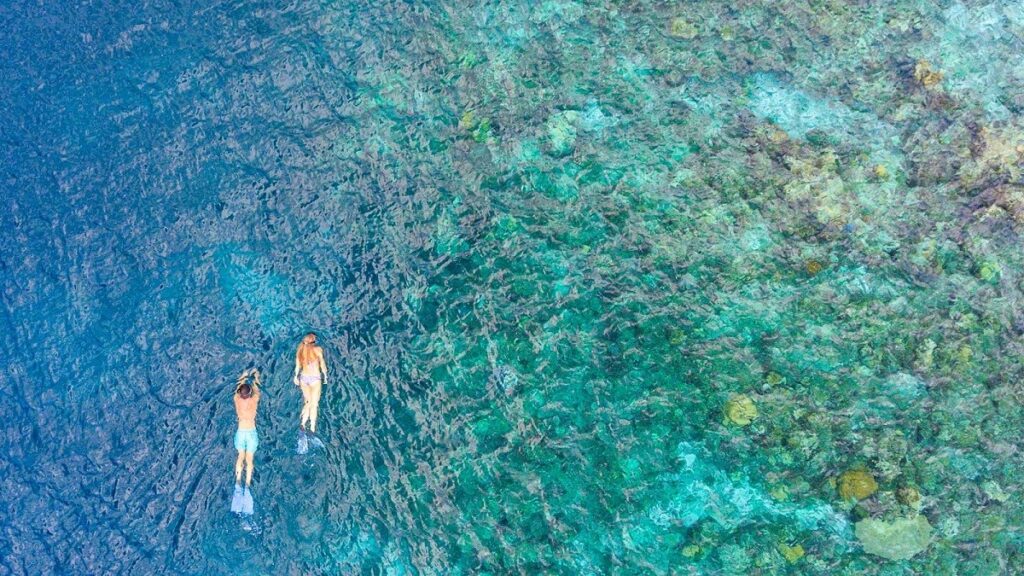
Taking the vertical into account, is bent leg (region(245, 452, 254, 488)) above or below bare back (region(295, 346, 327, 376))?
below

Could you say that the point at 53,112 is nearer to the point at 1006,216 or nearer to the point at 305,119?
the point at 305,119

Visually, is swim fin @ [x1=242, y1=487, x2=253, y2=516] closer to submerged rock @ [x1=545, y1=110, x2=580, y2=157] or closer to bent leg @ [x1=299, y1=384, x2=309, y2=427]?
bent leg @ [x1=299, y1=384, x2=309, y2=427]

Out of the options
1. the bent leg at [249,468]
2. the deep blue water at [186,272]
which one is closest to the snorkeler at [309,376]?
the deep blue water at [186,272]

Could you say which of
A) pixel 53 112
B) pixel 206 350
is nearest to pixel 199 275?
pixel 206 350

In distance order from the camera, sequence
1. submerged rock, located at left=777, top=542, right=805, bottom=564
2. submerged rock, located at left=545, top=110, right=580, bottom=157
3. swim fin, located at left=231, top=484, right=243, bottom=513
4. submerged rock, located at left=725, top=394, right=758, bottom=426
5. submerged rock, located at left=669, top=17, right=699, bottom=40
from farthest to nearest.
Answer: submerged rock, located at left=669, top=17, right=699, bottom=40 → submerged rock, located at left=545, top=110, right=580, bottom=157 → swim fin, located at left=231, top=484, right=243, bottom=513 → submerged rock, located at left=725, top=394, right=758, bottom=426 → submerged rock, located at left=777, top=542, right=805, bottom=564

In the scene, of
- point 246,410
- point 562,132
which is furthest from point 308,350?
point 562,132

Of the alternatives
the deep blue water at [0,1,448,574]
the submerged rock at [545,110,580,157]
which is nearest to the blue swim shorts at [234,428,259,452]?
the deep blue water at [0,1,448,574]

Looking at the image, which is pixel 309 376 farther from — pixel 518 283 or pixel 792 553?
pixel 792 553
